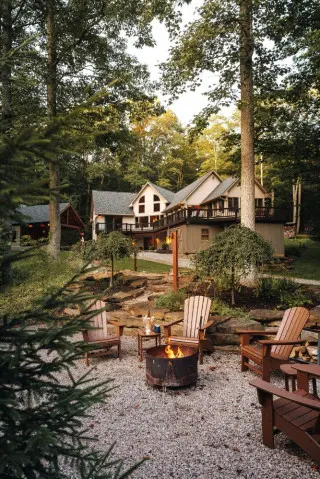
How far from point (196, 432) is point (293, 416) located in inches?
41.3

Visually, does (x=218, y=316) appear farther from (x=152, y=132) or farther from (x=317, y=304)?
(x=152, y=132)

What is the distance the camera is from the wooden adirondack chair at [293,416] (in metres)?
2.88

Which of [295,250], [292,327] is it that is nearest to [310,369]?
[292,327]

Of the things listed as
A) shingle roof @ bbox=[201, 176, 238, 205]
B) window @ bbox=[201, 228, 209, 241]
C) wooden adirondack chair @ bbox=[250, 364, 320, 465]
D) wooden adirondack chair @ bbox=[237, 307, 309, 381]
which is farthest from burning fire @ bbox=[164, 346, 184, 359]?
shingle roof @ bbox=[201, 176, 238, 205]

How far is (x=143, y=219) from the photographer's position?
3678 centimetres

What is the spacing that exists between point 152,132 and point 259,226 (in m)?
26.7

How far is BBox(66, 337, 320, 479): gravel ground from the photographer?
9.71ft

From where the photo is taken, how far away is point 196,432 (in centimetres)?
358

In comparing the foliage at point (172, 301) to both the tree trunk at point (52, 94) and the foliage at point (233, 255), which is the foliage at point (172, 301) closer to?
the foliage at point (233, 255)

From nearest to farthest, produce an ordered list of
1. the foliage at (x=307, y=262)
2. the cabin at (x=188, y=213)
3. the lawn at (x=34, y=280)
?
the lawn at (x=34, y=280), the foliage at (x=307, y=262), the cabin at (x=188, y=213)

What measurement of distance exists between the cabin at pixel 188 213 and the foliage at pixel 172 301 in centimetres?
663

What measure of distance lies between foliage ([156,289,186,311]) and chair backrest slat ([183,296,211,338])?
1.19 meters

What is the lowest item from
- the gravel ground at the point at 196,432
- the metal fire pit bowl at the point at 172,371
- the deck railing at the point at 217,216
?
the gravel ground at the point at 196,432

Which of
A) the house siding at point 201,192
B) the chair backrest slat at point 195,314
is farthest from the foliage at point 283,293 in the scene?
the house siding at point 201,192
